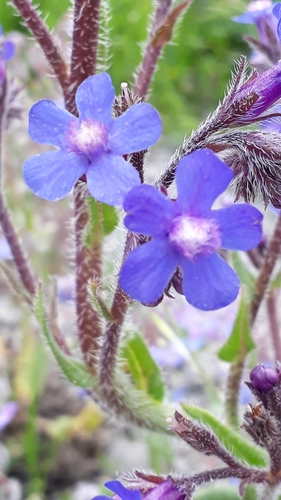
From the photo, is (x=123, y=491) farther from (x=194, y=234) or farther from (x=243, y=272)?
(x=243, y=272)

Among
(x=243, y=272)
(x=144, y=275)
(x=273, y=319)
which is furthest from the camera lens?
(x=273, y=319)

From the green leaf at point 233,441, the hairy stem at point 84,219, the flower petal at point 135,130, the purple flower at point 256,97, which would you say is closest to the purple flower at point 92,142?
the flower petal at point 135,130

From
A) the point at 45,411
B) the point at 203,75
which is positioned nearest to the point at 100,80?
the point at 45,411

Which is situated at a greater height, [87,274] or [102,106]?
[102,106]

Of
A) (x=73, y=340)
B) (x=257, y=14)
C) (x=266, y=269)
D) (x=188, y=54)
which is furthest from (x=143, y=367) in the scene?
→ (x=188, y=54)

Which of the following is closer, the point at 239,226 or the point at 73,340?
the point at 239,226

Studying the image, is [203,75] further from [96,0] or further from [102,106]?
[102,106]
